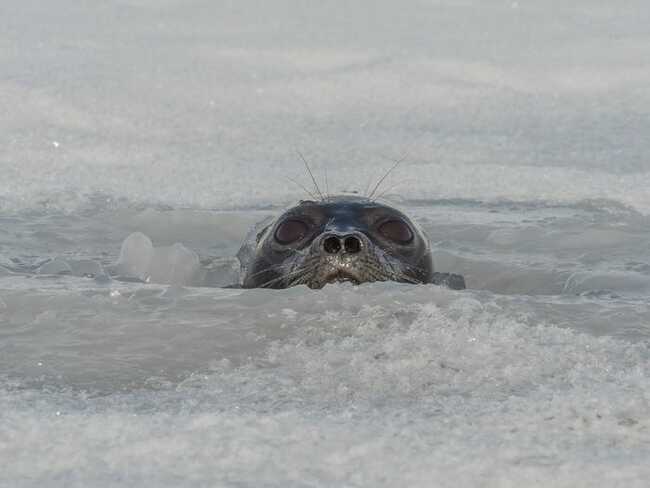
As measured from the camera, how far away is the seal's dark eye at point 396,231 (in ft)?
14.2

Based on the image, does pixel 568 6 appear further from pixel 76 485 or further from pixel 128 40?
pixel 76 485

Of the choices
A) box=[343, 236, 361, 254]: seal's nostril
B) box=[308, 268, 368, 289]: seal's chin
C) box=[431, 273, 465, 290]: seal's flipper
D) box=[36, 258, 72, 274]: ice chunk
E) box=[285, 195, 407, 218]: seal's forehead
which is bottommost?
box=[431, 273, 465, 290]: seal's flipper

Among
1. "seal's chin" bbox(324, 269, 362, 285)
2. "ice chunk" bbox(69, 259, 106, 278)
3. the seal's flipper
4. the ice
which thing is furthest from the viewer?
the ice

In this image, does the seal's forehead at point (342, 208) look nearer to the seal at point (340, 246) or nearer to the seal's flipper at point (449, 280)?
the seal at point (340, 246)

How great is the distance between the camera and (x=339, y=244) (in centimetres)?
381

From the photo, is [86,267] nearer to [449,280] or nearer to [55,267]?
[55,267]

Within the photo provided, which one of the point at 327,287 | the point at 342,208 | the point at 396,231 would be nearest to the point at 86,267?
the point at 342,208

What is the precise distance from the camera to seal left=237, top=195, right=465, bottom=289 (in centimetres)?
382

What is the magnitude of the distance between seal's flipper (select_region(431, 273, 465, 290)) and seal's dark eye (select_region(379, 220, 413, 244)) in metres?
0.24

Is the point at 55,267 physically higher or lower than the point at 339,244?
lower

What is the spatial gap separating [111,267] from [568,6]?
669 cm

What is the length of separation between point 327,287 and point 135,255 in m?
1.56

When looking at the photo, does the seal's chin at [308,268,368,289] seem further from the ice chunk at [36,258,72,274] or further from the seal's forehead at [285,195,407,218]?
the ice chunk at [36,258,72,274]

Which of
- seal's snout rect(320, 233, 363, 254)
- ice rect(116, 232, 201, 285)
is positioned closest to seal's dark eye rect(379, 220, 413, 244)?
seal's snout rect(320, 233, 363, 254)
